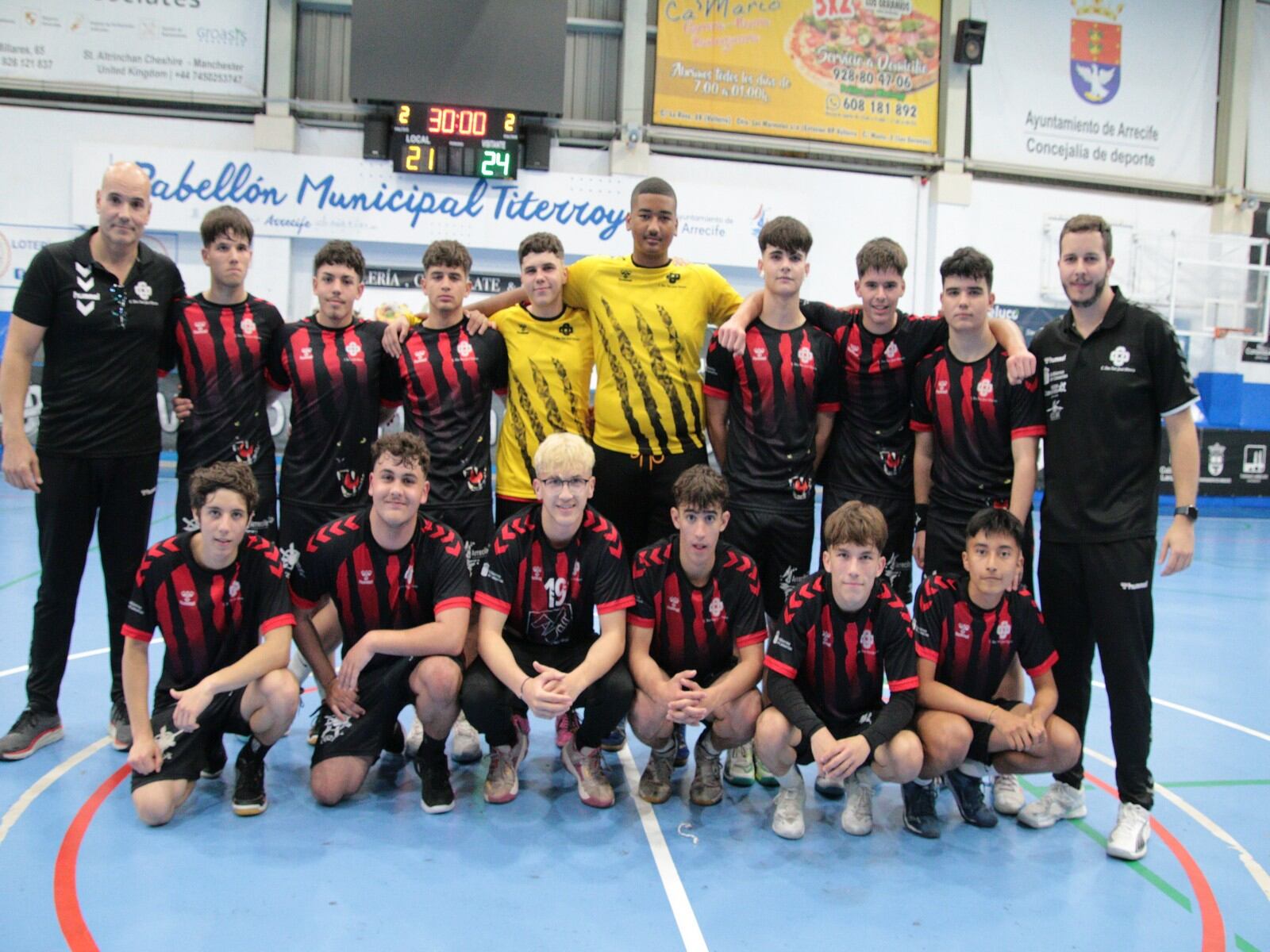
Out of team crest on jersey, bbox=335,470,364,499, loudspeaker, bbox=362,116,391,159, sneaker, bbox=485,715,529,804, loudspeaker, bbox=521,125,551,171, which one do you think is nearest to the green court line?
sneaker, bbox=485,715,529,804

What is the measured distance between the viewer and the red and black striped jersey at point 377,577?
11.4 feet

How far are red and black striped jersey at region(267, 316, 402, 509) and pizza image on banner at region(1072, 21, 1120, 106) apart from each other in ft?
46.2

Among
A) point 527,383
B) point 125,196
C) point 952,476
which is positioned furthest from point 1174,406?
point 125,196

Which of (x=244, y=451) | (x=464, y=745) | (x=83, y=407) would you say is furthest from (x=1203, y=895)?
(x=83, y=407)

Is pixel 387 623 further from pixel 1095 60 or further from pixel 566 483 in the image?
pixel 1095 60

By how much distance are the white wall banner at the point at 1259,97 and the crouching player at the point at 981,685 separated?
49.9 ft

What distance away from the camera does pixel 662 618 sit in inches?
141

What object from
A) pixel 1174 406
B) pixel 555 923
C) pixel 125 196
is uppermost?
pixel 125 196

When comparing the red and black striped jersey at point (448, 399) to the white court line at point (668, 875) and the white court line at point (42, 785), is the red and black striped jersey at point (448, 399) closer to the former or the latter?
the white court line at point (668, 875)

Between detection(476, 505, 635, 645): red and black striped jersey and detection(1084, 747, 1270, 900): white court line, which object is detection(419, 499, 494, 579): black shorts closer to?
detection(476, 505, 635, 645): red and black striped jersey

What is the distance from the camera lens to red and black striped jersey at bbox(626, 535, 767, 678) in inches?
139

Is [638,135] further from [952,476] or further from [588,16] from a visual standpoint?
[952,476]

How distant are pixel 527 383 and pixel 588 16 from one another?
1082cm

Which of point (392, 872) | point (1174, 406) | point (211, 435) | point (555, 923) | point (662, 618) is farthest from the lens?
point (211, 435)
